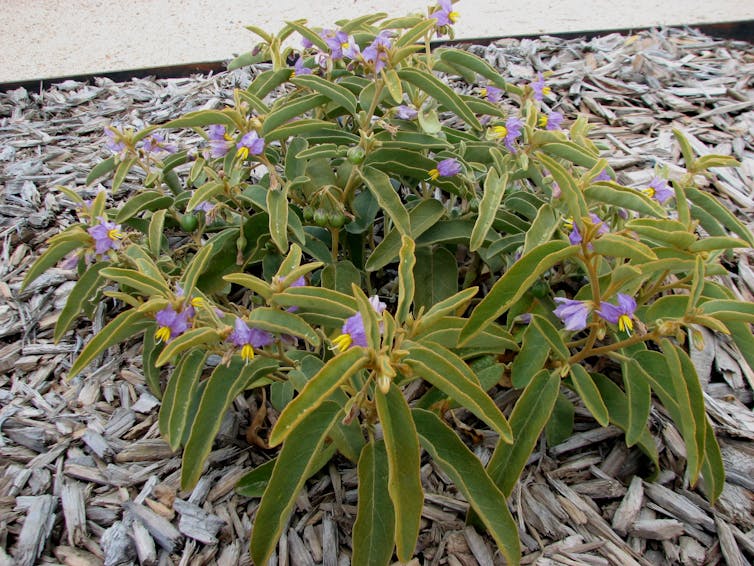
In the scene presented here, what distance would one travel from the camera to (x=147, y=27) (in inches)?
166

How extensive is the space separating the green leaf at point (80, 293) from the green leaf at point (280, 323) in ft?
1.76

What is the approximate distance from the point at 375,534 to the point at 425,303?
0.62 meters

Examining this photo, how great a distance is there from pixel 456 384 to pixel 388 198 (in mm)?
612

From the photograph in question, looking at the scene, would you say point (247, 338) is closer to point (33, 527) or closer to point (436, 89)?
point (33, 527)

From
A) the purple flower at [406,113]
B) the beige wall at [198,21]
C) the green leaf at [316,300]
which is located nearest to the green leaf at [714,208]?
the purple flower at [406,113]

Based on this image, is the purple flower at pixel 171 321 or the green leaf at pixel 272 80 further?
the green leaf at pixel 272 80

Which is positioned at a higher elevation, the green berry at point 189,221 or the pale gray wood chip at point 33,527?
the green berry at point 189,221

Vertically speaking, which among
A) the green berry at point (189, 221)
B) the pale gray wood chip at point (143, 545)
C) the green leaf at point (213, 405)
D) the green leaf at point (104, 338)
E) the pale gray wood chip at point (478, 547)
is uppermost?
→ the green berry at point (189, 221)

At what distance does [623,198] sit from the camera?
1.18 m

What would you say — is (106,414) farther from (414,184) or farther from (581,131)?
(581,131)

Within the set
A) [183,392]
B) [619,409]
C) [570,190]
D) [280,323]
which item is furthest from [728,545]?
[183,392]

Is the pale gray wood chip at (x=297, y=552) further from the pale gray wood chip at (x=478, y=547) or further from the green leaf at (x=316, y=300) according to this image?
the green leaf at (x=316, y=300)

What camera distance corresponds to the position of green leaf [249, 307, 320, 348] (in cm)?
108

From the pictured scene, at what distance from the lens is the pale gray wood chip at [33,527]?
1.25m
